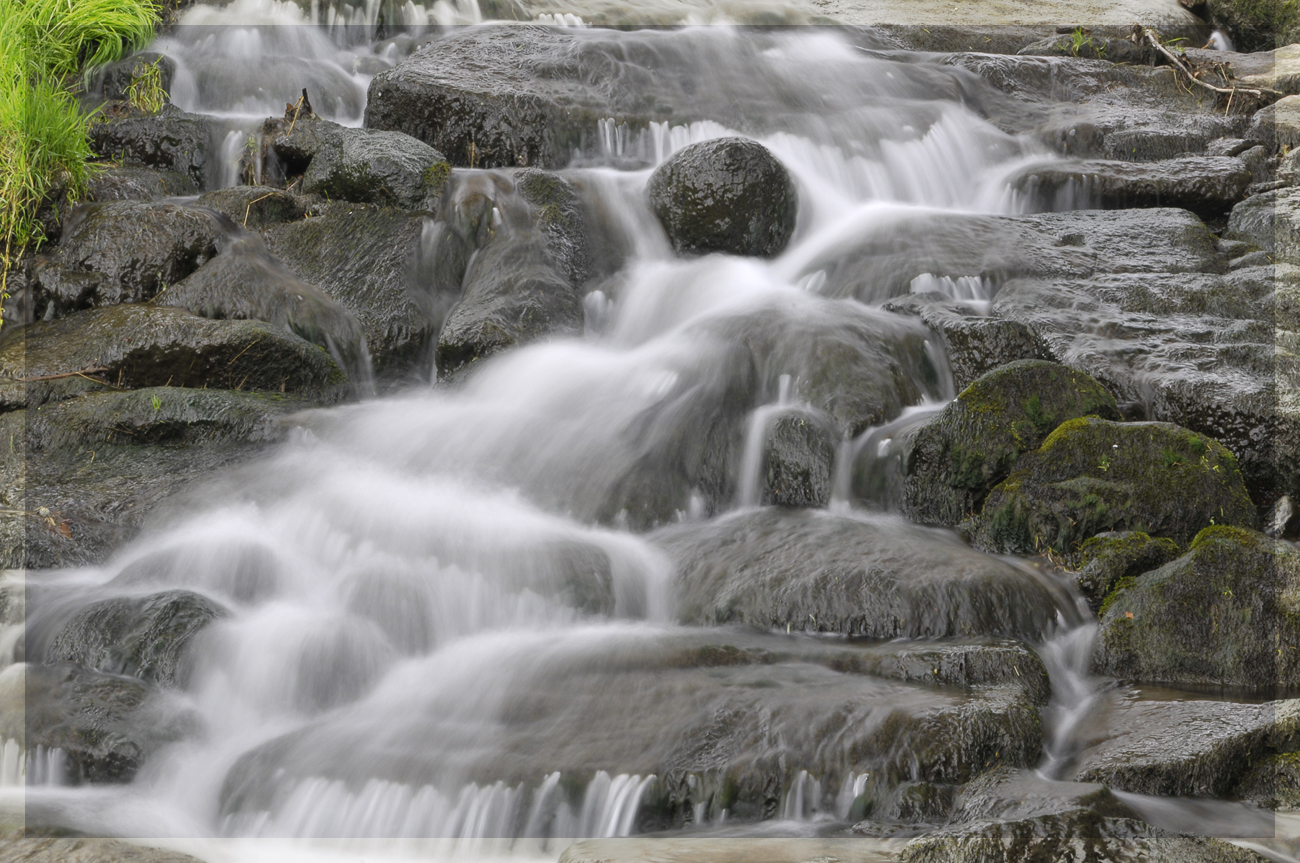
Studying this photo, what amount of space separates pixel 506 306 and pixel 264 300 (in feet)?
4.99

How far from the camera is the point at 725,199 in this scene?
770 centimetres

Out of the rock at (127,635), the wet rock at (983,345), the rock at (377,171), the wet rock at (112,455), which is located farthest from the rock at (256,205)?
the wet rock at (983,345)

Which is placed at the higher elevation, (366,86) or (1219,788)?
(366,86)

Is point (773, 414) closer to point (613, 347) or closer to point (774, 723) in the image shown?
point (613, 347)

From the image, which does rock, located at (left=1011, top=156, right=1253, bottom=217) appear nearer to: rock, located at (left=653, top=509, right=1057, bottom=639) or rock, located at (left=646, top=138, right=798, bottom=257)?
rock, located at (left=646, top=138, right=798, bottom=257)

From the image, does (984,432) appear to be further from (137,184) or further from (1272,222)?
(137,184)

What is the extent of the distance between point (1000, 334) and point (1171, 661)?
7.67 feet

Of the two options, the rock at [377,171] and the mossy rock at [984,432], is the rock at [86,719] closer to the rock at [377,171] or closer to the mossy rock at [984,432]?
the mossy rock at [984,432]

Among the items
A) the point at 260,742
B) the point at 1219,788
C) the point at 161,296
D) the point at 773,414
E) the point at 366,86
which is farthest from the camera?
the point at 366,86

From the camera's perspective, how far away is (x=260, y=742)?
13.0 feet

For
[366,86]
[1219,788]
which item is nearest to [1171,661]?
[1219,788]

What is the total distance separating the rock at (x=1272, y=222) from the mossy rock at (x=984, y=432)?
9.19 feet

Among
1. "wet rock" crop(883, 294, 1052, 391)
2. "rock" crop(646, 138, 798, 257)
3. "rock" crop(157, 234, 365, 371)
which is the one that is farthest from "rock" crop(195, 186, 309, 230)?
"wet rock" crop(883, 294, 1052, 391)

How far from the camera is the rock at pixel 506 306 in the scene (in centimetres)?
670
